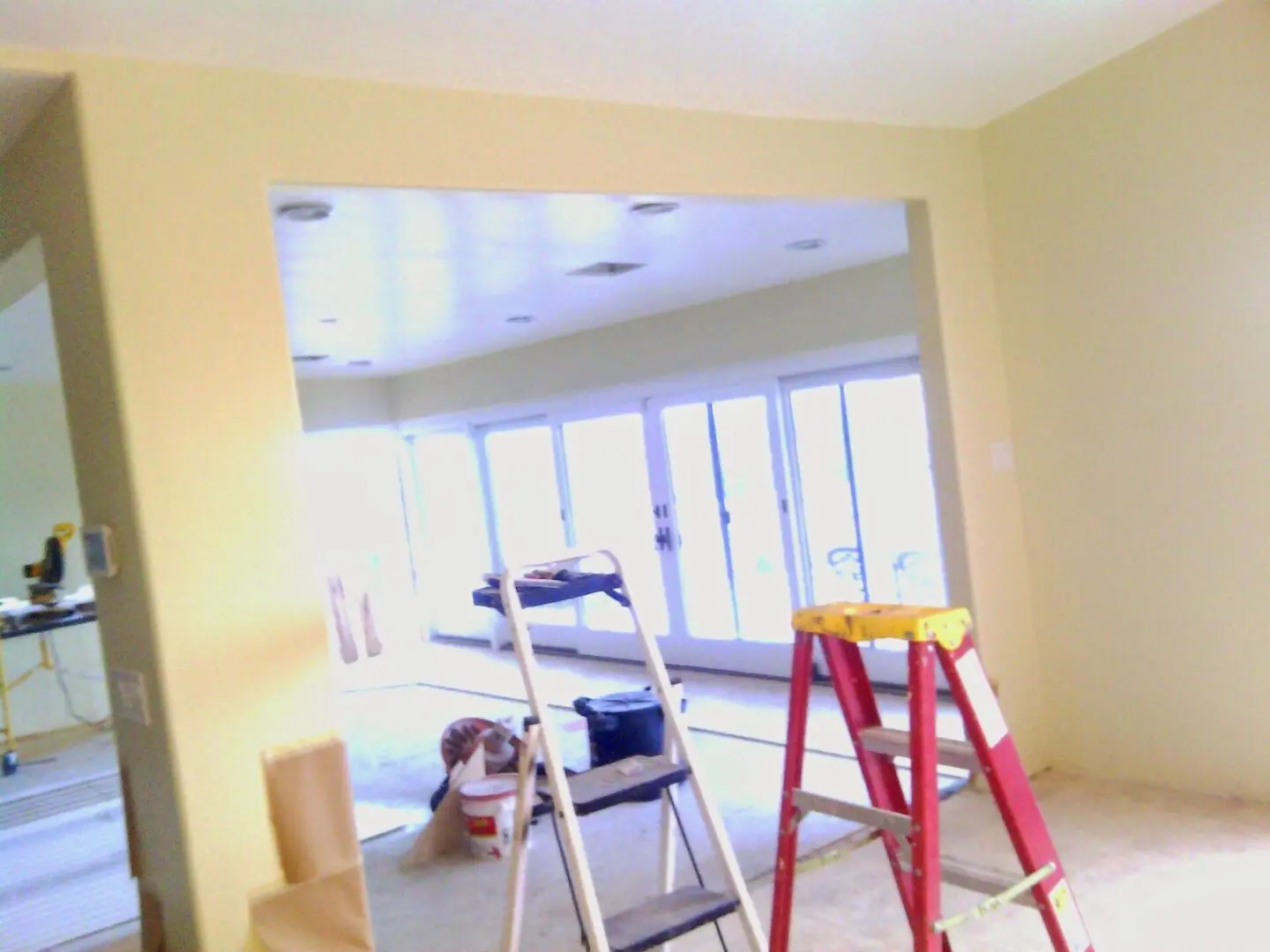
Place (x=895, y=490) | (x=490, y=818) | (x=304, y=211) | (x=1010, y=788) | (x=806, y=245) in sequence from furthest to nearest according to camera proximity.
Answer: (x=895, y=490), (x=806, y=245), (x=490, y=818), (x=304, y=211), (x=1010, y=788)

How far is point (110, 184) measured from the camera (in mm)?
2127

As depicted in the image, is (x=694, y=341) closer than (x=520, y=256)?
No

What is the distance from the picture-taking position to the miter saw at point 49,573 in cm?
611

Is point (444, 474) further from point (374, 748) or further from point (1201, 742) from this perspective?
point (1201, 742)

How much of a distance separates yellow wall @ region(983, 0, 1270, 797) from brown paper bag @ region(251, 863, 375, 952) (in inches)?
106

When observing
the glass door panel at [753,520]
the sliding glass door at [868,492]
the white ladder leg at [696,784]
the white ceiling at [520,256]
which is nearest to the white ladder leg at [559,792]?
the white ladder leg at [696,784]

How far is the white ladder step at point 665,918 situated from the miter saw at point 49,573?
5333mm

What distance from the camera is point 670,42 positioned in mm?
2557

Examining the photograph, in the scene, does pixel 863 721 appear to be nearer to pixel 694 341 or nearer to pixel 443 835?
pixel 443 835

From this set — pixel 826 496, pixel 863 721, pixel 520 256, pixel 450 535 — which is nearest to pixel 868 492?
pixel 826 496

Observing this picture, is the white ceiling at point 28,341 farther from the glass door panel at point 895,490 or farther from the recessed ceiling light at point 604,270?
the glass door panel at point 895,490

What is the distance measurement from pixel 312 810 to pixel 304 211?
6.06ft

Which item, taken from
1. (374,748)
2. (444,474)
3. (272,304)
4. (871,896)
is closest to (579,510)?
(444,474)

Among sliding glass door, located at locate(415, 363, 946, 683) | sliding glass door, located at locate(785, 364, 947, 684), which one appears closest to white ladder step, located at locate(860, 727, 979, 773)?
sliding glass door, located at locate(415, 363, 946, 683)
